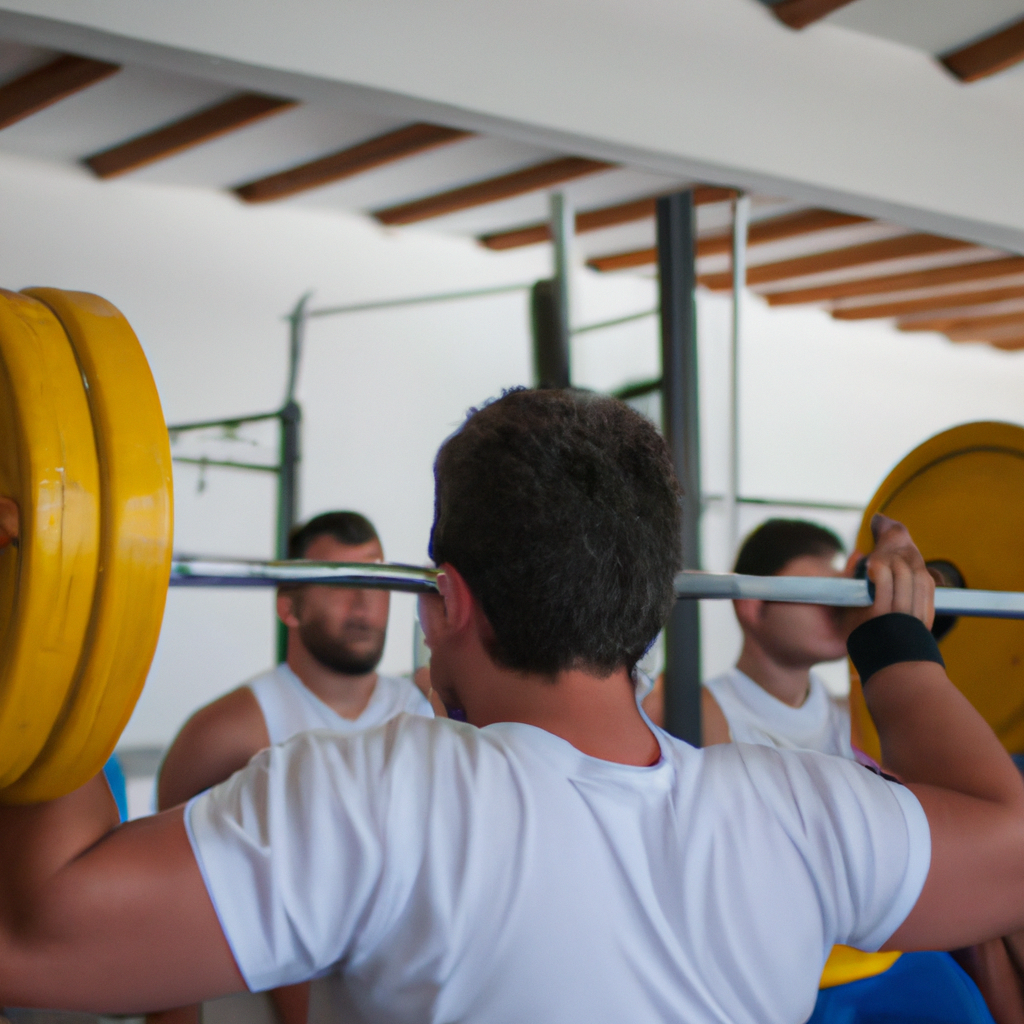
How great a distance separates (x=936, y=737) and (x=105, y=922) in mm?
565

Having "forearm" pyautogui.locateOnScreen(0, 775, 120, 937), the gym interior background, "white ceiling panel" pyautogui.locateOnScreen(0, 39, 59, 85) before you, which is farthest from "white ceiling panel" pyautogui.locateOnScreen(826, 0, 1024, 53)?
"forearm" pyautogui.locateOnScreen(0, 775, 120, 937)

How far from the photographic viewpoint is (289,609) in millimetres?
2369

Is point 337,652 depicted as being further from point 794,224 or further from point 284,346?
point 794,224

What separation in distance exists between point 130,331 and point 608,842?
0.42m

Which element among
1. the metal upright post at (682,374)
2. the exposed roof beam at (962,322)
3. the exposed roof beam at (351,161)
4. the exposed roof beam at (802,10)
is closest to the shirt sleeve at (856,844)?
the metal upright post at (682,374)

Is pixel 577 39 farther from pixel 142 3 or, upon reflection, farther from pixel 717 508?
pixel 717 508

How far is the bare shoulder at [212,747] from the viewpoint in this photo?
6.57ft

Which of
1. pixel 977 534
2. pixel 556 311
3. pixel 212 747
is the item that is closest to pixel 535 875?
pixel 977 534

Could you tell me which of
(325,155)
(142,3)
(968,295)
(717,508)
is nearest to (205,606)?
(325,155)

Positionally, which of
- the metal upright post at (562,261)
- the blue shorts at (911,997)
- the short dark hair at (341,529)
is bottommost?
the blue shorts at (911,997)

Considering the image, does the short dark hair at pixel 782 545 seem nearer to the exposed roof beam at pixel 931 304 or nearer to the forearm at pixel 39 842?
the forearm at pixel 39 842

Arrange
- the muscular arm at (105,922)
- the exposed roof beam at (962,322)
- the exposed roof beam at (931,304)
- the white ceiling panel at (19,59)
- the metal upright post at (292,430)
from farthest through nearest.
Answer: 1. the exposed roof beam at (962,322)
2. the exposed roof beam at (931,304)
3. the metal upright post at (292,430)
4. the white ceiling panel at (19,59)
5. the muscular arm at (105,922)

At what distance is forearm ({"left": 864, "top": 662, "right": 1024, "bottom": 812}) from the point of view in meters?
0.74

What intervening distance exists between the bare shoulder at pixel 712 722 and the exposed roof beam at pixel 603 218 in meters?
1.25
